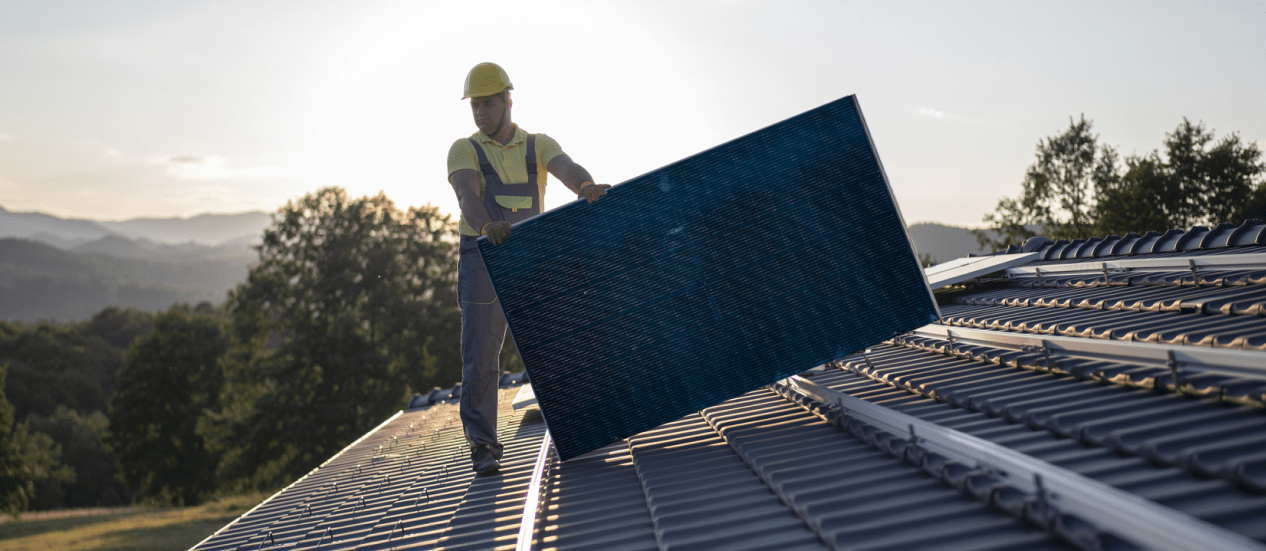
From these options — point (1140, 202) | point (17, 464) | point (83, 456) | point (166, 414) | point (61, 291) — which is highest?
point (61, 291)

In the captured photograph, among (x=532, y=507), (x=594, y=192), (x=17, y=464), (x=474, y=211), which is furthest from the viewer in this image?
(x=17, y=464)

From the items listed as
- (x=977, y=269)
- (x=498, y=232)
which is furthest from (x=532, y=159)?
(x=977, y=269)

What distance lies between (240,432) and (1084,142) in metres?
68.2

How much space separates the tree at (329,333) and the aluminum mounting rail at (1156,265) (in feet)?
134

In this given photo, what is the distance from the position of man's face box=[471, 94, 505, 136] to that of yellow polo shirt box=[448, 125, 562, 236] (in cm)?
8

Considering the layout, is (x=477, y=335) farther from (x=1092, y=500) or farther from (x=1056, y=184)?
(x=1056, y=184)

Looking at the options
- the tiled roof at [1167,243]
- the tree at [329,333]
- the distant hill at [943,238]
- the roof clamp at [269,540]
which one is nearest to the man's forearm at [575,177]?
the roof clamp at [269,540]

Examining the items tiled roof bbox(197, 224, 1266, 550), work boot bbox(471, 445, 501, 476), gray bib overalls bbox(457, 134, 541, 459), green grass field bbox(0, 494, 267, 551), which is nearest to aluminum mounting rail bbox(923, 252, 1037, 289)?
tiled roof bbox(197, 224, 1266, 550)

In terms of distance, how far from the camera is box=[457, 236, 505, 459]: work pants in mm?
5363

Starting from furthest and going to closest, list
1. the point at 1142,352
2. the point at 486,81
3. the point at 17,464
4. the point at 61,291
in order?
1. the point at 61,291
2. the point at 17,464
3. the point at 486,81
4. the point at 1142,352

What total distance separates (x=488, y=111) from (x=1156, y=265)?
5549 mm

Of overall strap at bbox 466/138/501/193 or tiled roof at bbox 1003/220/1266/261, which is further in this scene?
tiled roof at bbox 1003/220/1266/261

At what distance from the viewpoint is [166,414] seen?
58.1 metres

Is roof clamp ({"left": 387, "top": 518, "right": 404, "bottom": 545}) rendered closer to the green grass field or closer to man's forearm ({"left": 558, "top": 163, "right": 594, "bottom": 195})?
man's forearm ({"left": 558, "top": 163, "right": 594, "bottom": 195})
